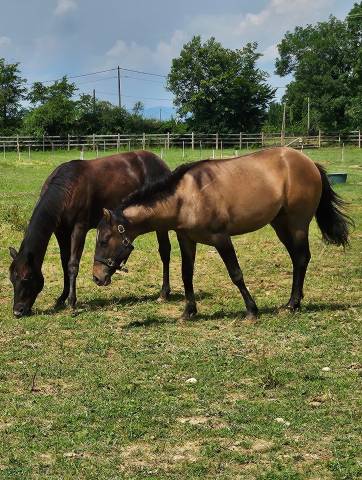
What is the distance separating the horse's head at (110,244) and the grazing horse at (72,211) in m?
0.62

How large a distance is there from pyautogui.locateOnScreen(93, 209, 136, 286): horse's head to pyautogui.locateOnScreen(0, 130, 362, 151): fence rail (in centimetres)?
4232

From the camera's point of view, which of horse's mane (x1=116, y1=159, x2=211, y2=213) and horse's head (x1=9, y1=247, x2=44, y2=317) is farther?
horse's head (x1=9, y1=247, x2=44, y2=317)

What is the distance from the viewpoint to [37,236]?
7.49m

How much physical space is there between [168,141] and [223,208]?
149ft

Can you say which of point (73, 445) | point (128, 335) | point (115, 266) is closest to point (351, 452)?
point (73, 445)

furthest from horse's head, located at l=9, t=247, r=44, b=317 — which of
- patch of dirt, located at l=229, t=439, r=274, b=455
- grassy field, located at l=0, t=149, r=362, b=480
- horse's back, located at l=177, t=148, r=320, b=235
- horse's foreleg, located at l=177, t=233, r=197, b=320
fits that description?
patch of dirt, located at l=229, t=439, r=274, b=455

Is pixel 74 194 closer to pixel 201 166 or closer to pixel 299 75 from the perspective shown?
pixel 201 166

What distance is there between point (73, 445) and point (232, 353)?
2234mm

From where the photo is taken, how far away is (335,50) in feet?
224

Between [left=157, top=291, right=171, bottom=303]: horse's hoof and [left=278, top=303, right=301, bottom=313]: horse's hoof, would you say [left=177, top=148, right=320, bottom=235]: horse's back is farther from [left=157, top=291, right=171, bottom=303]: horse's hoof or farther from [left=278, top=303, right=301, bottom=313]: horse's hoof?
[left=157, top=291, right=171, bottom=303]: horse's hoof

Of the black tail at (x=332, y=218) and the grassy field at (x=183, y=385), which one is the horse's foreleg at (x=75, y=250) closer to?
the grassy field at (x=183, y=385)

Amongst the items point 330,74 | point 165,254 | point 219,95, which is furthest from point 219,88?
point 165,254

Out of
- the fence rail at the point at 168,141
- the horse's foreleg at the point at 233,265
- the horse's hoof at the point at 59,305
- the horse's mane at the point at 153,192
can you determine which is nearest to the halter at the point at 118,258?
the horse's mane at the point at 153,192

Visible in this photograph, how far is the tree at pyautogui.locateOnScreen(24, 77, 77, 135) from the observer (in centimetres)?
5316
